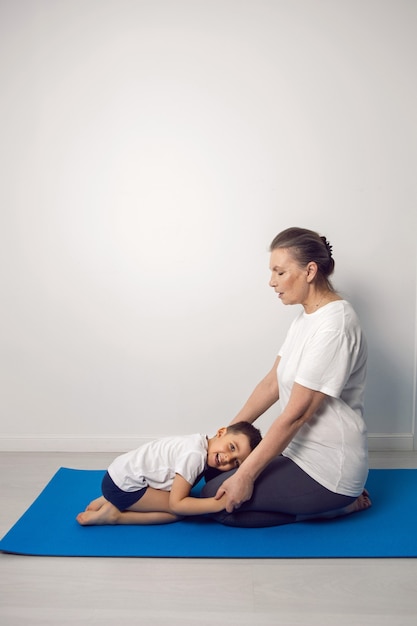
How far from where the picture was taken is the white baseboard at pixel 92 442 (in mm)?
3523

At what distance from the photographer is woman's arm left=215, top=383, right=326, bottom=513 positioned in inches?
92.0

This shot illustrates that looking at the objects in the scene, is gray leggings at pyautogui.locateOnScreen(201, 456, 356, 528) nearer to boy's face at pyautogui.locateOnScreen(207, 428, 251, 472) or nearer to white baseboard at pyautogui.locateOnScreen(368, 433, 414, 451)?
boy's face at pyautogui.locateOnScreen(207, 428, 251, 472)

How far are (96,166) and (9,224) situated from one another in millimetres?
591

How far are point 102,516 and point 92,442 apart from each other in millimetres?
1124

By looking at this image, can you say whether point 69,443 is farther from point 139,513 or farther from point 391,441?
point 391,441

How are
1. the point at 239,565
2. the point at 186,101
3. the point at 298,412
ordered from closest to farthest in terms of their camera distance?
1. the point at 239,565
2. the point at 298,412
3. the point at 186,101

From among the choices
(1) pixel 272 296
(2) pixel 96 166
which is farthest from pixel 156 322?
(2) pixel 96 166

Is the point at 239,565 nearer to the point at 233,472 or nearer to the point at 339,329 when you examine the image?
the point at 233,472

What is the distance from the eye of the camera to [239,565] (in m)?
2.20

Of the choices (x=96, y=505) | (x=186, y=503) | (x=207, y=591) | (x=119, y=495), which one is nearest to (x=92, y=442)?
(x=96, y=505)

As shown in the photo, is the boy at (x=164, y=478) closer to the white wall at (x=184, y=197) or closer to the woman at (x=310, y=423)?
the woman at (x=310, y=423)

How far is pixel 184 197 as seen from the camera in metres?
3.44

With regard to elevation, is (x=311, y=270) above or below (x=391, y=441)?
above

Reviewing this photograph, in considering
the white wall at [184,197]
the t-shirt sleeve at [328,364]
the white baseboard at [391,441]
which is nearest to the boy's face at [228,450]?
the t-shirt sleeve at [328,364]
